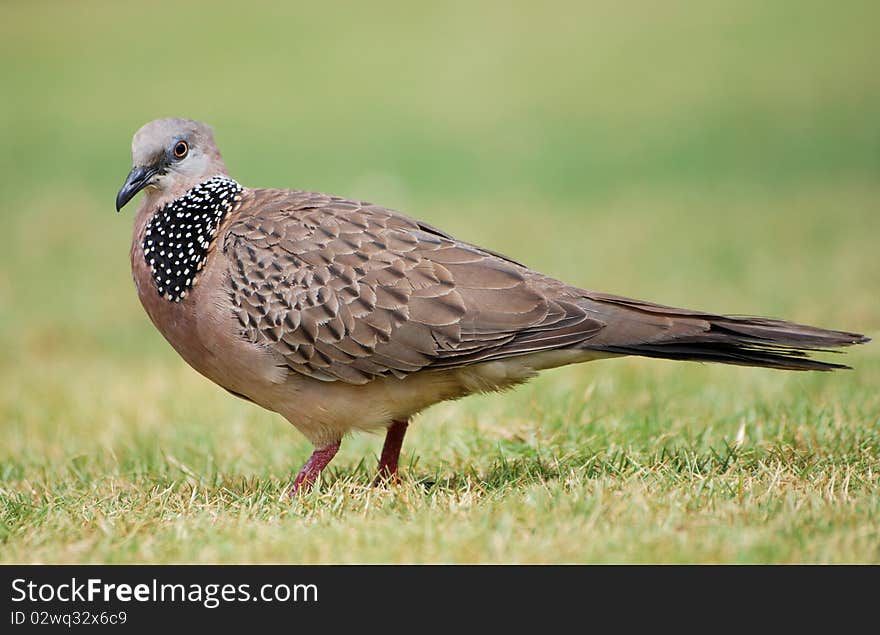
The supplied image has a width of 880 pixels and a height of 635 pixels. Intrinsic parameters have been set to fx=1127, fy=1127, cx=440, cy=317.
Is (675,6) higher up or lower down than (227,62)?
higher up

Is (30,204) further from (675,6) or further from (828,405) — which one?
(828,405)

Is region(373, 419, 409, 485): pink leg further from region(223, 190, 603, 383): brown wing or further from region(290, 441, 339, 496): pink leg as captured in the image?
region(223, 190, 603, 383): brown wing

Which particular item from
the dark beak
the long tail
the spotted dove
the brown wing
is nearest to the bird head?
the dark beak

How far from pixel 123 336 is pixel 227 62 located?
28.1 feet

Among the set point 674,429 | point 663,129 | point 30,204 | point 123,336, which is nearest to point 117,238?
point 30,204

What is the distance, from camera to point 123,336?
31.4 feet

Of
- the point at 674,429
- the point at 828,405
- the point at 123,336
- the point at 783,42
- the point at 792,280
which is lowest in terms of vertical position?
the point at 123,336

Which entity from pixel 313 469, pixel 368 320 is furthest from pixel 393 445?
pixel 368 320

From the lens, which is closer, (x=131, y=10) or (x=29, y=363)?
(x=29, y=363)

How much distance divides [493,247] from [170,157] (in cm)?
632

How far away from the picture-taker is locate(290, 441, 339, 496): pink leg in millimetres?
4621

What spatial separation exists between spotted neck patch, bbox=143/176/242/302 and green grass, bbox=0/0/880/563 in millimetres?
889

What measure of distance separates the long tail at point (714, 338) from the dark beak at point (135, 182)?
2.07 m
